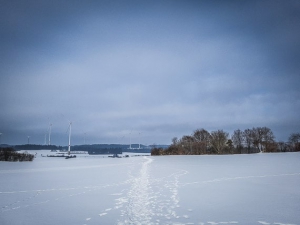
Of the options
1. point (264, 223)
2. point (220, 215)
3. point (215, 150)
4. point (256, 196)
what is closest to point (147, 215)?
point (220, 215)

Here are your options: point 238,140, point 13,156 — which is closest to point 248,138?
point 238,140

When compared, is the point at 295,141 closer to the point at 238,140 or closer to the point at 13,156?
the point at 238,140

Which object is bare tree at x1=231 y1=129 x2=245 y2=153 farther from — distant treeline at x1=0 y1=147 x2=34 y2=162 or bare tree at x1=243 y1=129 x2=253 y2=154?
distant treeline at x1=0 y1=147 x2=34 y2=162

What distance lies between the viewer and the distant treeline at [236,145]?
87875 millimetres

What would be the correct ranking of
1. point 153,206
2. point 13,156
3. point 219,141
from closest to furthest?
1. point 153,206
2. point 13,156
3. point 219,141

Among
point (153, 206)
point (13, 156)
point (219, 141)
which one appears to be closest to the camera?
point (153, 206)

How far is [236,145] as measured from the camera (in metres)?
99.4

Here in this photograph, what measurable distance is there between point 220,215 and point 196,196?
2.74 m

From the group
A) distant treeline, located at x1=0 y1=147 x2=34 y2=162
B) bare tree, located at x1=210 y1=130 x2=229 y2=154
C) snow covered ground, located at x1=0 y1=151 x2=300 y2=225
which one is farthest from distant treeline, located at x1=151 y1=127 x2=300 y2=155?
snow covered ground, located at x1=0 y1=151 x2=300 y2=225

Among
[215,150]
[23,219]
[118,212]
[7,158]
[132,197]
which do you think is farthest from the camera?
[215,150]

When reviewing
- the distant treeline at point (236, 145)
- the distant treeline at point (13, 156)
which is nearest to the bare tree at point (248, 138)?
the distant treeline at point (236, 145)

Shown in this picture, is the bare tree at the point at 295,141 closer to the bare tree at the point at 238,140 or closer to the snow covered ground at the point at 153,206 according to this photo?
the bare tree at the point at 238,140

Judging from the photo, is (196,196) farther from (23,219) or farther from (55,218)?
(23,219)

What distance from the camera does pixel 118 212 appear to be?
24.3 feet
